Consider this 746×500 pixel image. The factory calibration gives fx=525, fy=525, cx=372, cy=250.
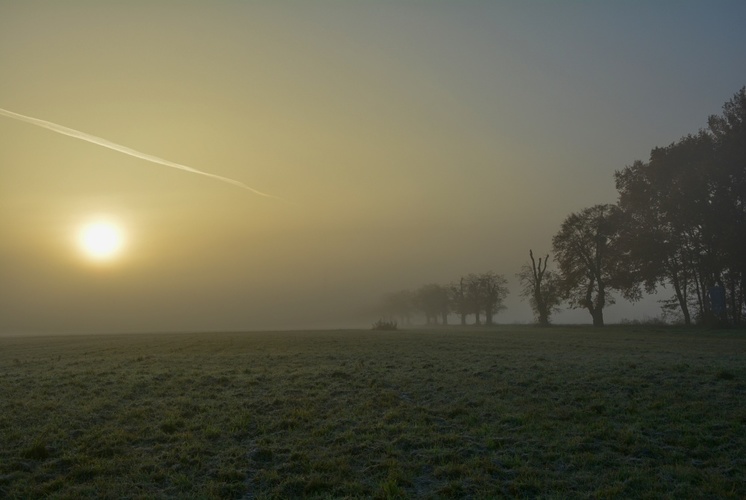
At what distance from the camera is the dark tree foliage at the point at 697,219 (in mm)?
52094

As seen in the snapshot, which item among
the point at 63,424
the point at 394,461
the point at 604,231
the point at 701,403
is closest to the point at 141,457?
the point at 63,424

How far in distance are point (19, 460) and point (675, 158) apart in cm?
6380

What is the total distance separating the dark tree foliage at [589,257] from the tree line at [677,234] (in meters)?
0.12

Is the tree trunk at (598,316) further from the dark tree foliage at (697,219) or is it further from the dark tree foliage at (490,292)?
the dark tree foliage at (490,292)

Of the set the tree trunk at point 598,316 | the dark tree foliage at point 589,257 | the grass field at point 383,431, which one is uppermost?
the dark tree foliage at point 589,257

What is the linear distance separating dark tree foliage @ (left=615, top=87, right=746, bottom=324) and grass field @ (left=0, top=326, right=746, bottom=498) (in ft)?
116

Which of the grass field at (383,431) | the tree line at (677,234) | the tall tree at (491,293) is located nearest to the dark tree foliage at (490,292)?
the tall tree at (491,293)

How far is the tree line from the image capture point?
172ft

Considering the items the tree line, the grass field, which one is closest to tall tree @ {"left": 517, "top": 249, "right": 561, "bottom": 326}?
the tree line

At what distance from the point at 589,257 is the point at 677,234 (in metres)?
12.8

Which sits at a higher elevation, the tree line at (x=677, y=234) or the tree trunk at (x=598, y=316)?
the tree line at (x=677, y=234)

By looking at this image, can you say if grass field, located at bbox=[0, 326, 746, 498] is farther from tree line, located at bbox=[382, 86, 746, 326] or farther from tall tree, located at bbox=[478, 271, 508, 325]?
tall tree, located at bbox=[478, 271, 508, 325]

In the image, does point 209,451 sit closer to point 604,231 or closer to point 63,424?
point 63,424

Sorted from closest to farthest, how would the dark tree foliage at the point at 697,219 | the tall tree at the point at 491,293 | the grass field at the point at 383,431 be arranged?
the grass field at the point at 383,431, the dark tree foliage at the point at 697,219, the tall tree at the point at 491,293
